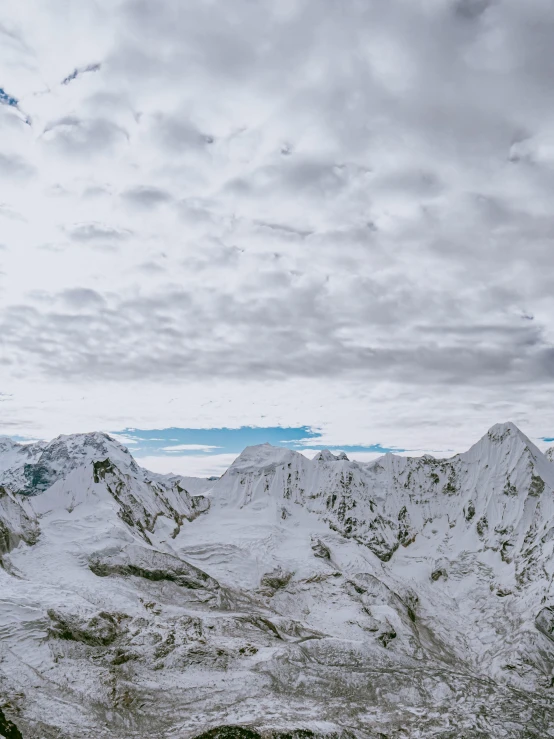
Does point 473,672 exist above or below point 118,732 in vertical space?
below

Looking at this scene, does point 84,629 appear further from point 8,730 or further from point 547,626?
point 547,626

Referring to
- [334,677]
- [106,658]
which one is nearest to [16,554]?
[106,658]

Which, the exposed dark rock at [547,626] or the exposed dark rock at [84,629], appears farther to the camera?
the exposed dark rock at [547,626]

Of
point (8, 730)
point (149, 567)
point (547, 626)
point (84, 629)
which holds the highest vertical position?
point (8, 730)

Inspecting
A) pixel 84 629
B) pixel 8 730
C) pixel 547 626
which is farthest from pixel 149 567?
pixel 547 626

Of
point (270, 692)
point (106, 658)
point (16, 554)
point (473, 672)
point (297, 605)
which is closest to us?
point (270, 692)

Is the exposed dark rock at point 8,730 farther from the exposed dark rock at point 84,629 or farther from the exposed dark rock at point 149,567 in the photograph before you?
the exposed dark rock at point 149,567

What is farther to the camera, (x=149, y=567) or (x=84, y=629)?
(x=149, y=567)

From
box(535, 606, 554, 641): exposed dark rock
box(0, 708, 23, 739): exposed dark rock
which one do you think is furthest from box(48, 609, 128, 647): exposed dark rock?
box(535, 606, 554, 641): exposed dark rock

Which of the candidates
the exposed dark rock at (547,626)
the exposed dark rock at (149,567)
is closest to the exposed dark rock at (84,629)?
the exposed dark rock at (149,567)

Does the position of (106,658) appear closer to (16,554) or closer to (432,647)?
(16,554)

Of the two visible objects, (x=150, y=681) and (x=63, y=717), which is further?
(x=150, y=681)
